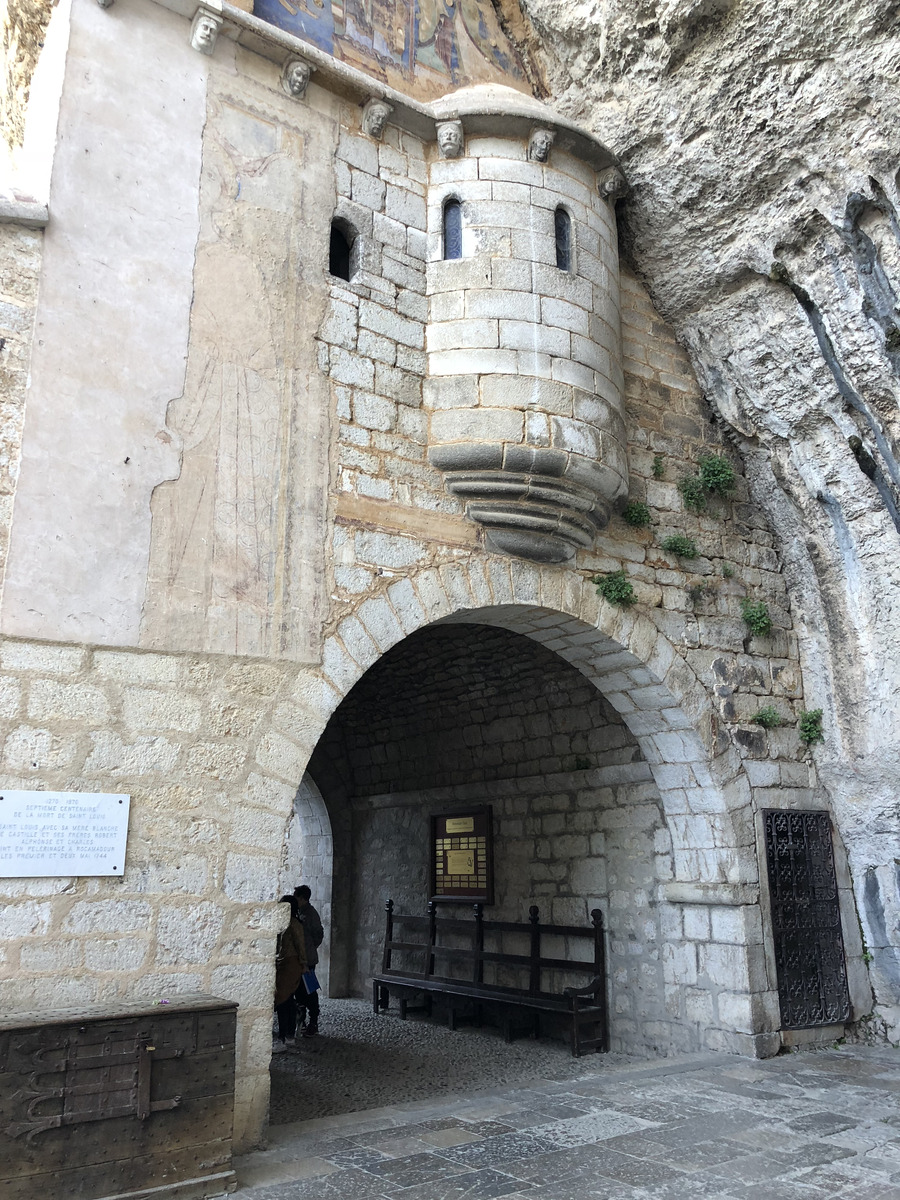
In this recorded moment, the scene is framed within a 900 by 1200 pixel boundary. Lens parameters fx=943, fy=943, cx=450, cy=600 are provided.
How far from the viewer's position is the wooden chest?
110 inches

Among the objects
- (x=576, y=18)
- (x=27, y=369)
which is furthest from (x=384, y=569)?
(x=576, y=18)

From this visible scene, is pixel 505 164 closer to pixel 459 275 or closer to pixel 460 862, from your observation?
pixel 459 275

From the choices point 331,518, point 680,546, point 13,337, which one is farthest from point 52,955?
point 680,546

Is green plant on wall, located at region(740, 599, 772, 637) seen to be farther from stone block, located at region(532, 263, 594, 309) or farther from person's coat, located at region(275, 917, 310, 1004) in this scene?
person's coat, located at region(275, 917, 310, 1004)

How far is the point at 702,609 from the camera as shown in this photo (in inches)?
225

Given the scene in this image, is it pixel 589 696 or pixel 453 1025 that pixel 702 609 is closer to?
pixel 589 696

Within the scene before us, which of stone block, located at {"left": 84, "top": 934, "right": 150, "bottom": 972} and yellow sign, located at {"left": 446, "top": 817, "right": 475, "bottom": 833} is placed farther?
yellow sign, located at {"left": 446, "top": 817, "right": 475, "bottom": 833}

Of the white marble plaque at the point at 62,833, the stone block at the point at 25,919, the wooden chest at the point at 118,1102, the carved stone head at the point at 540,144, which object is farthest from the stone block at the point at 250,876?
the carved stone head at the point at 540,144

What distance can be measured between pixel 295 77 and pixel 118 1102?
4.55 metres

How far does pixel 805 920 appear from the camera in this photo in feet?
18.7

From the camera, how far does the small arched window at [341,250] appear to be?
194 inches

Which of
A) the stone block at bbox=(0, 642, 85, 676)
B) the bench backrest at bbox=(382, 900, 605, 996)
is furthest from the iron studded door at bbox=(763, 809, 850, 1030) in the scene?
the stone block at bbox=(0, 642, 85, 676)

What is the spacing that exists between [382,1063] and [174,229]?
4770 millimetres

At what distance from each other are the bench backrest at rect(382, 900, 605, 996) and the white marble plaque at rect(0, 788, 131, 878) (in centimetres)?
364
